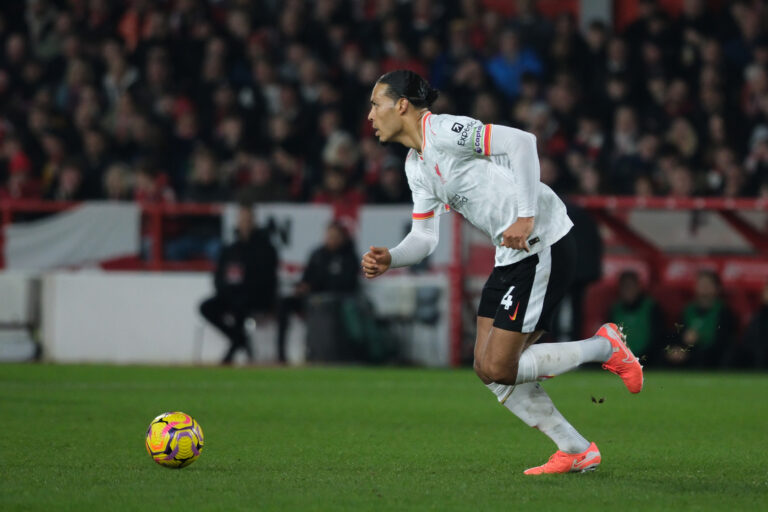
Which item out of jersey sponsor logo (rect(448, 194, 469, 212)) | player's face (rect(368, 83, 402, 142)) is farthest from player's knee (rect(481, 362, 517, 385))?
player's face (rect(368, 83, 402, 142))

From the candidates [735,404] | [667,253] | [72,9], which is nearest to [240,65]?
[72,9]

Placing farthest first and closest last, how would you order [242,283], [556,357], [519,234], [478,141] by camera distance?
1. [242,283]
2. [556,357]
3. [478,141]
4. [519,234]

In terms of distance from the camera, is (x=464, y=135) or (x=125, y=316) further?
(x=125, y=316)

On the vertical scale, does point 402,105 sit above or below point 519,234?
above

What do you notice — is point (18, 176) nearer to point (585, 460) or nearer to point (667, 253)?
point (667, 253)

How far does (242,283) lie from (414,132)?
8.31 m

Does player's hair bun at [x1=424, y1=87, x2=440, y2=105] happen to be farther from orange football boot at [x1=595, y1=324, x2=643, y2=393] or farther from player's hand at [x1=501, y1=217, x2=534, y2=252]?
orange football boot at [x1=595, y1=324, x2=643, y2=393]

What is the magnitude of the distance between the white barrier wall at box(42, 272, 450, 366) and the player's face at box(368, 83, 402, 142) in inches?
326

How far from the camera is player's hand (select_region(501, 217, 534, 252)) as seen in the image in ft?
18.9

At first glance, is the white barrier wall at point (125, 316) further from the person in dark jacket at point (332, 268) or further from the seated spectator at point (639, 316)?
the seated spectator at point (639, 316)

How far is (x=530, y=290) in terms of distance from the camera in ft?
20.2

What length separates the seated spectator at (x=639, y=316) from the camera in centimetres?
1409

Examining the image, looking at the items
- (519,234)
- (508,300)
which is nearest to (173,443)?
(508,300)

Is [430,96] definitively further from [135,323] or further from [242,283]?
[135,323]
